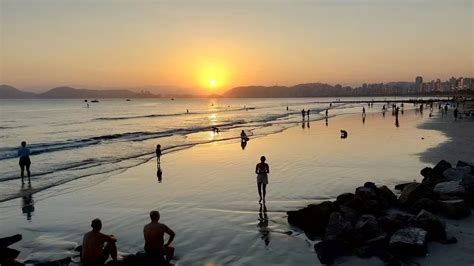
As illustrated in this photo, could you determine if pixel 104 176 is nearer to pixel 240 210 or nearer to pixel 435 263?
pixel 240 210

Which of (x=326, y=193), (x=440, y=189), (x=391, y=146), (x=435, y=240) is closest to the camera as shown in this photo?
(x=435, y=240)

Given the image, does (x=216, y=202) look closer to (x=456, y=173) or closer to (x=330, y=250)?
(x=330, y=250)

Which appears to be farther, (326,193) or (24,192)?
(24,192)

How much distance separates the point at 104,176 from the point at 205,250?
1422cm

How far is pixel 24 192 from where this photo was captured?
19969mm

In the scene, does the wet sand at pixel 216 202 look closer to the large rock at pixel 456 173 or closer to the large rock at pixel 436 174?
the large rock at pixel 436 174

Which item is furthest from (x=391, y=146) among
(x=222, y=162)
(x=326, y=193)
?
(x=326, y=193)

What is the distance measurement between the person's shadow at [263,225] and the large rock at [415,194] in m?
4.37

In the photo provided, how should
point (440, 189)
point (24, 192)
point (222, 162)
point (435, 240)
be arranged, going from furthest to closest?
1. point (222, 162)
2. point (24, 192)
3. point (440, 189)
4. point (435, 240)

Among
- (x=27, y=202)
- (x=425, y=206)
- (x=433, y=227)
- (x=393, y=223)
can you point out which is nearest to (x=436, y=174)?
(x=425, y=206)

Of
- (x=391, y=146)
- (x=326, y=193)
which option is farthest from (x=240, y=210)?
(x=391, y=146)

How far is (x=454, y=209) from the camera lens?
40.2 feet

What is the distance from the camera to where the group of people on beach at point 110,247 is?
8.66 meters

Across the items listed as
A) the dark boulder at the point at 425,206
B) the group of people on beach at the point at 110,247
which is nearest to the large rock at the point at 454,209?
the dark boulder at the point at 425,206
